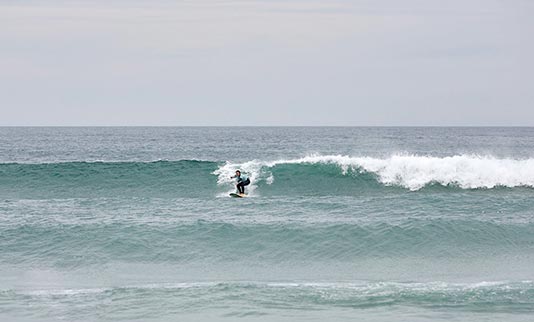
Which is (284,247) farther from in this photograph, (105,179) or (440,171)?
(105,179)

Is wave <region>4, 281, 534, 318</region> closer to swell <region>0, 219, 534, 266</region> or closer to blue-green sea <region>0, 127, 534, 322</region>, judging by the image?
blue-green sea <region>0, 127, 534, 322</region>

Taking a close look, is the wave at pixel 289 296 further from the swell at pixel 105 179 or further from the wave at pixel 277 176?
the swell at pixel 105 179

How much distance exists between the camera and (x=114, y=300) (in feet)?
45.8

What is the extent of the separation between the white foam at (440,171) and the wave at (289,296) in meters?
14.4

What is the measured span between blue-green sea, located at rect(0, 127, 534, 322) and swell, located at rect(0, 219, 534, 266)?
5cm

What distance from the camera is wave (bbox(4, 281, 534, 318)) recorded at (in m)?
13.5

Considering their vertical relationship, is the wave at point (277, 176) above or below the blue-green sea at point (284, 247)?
above

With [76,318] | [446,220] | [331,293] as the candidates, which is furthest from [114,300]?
[446,220]

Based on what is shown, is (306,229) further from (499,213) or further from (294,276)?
(499,213)

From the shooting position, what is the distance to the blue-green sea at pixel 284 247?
44.4 feet

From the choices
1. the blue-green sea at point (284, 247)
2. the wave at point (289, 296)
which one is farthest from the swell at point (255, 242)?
the wave at point (289, 296)

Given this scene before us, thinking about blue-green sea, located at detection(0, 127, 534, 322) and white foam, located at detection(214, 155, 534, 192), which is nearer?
blue-green sea, located at detection(0, 127, 534, 322)

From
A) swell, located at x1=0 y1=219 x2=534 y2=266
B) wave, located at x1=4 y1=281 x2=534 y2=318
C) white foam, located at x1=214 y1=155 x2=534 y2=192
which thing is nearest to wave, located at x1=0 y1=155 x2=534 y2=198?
white foam, located at x1=214 y1=155 x2=534 y2=192

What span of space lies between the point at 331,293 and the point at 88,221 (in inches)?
367
